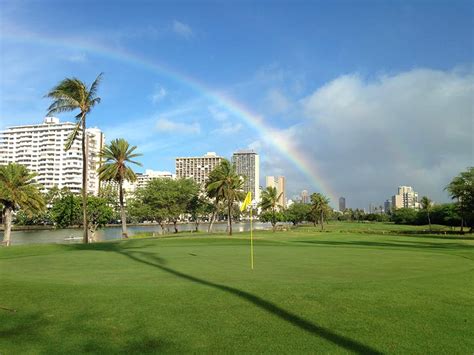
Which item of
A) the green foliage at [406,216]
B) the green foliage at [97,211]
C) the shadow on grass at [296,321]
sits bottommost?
the green foliage at [406,216]

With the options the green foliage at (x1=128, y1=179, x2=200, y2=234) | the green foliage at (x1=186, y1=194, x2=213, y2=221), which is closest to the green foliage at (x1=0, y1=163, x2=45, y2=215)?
the green foliage at (x1=128, y1=179, x2=200, y2=234)

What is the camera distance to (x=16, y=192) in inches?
1868

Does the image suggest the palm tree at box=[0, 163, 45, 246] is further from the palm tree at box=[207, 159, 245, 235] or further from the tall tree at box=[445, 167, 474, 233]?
the tall tree at box=[445, 167, 474, 233]

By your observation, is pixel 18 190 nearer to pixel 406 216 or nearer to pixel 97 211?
pixel 97 211

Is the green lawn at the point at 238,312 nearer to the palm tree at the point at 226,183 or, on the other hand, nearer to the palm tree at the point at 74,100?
the palm tree at the point at 74,100

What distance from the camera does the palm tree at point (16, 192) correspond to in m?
46.9

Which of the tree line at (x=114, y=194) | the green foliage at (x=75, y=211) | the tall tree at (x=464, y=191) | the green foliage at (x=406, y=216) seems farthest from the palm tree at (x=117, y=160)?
the green foliage at (x=406, y=216)

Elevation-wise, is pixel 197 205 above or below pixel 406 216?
above

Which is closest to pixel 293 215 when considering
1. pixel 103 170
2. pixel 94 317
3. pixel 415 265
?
pixel 103 170

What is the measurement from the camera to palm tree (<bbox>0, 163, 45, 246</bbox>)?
46906 mm

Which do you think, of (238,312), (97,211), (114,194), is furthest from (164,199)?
(238,312)

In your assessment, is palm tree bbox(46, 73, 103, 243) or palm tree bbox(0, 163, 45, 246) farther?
palm tree bbox(0, 163, 45, 246)

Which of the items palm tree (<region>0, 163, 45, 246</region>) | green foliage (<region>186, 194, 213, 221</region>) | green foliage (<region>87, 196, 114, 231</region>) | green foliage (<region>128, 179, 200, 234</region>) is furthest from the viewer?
green foliage (<region>186, 194, 213, 221</region>)

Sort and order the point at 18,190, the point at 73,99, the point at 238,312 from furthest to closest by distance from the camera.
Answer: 1. the point at 18,190
2. the point at 73,99
3. the point at 238,312
